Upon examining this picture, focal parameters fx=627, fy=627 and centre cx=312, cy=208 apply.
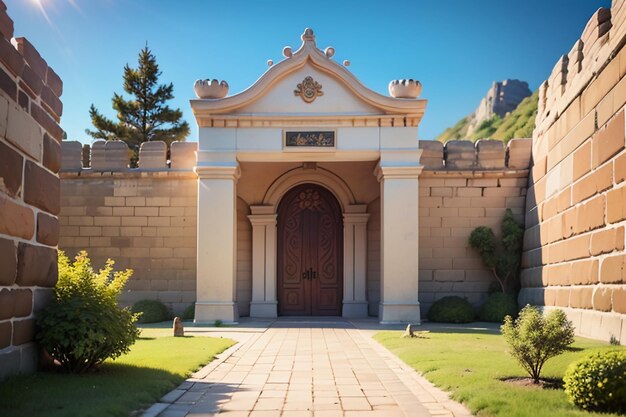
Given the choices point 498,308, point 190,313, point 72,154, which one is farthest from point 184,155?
point 498,308

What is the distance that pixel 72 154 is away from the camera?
16391mm

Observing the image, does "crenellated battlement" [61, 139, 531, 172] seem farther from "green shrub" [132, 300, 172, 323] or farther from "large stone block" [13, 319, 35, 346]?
"large stone block" [13, 319, 35, 346]

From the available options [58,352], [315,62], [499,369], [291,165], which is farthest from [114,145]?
[499,369]

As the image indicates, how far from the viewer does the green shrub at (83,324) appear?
6.47 meters

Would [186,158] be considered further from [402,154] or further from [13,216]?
[13,216]

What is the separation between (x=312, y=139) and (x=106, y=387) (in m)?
9.74

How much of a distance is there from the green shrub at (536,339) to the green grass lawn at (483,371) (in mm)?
325

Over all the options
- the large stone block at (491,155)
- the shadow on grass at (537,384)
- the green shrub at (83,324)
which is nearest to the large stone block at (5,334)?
the green shrub at (83,324)

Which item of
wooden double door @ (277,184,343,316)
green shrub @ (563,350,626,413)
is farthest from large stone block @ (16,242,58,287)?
wooden double door @ (277,184,343,316)

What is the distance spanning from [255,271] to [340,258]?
7.81 feet

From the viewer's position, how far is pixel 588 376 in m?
5.11

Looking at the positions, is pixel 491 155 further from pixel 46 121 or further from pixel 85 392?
pixel 85 392

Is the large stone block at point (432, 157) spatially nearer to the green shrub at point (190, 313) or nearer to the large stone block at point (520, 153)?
the large stone block at point (520, 153)

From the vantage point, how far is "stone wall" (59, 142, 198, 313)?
16.1 metres
